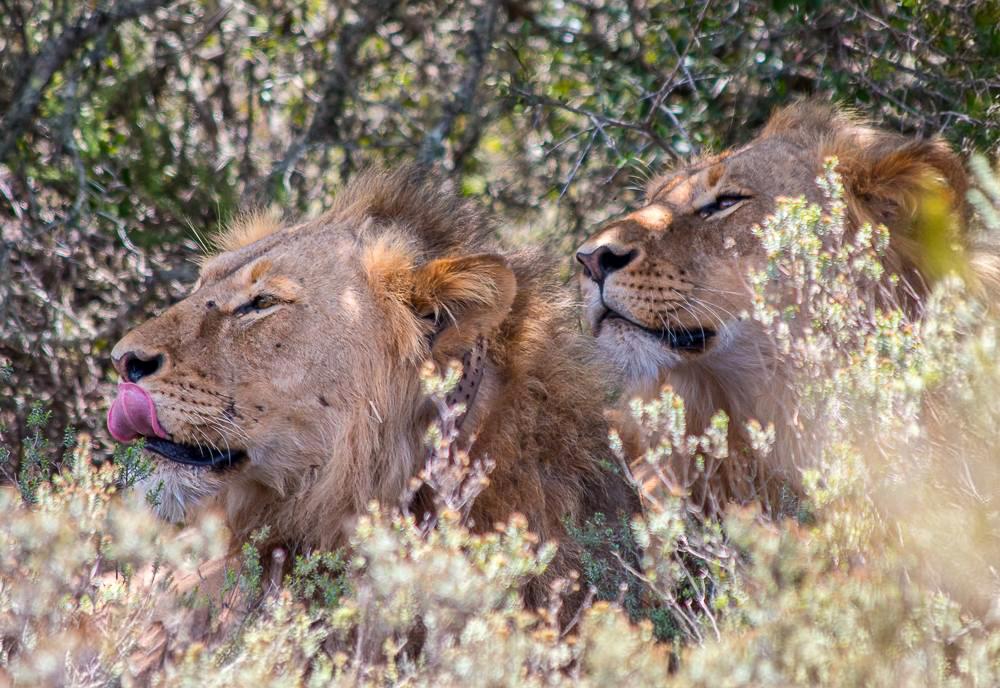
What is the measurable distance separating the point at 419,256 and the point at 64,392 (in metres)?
2.27

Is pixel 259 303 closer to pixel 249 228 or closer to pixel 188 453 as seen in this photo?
pixel 188 453

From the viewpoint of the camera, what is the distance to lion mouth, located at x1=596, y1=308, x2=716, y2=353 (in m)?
3.84

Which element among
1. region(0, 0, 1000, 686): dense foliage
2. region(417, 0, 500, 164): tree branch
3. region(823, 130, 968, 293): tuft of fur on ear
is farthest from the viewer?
region(417, 0, 500, 164): tree branch

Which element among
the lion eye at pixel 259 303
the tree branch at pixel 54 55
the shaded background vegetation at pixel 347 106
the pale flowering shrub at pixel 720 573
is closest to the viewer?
the pale flowering shrub at pixel 720 573

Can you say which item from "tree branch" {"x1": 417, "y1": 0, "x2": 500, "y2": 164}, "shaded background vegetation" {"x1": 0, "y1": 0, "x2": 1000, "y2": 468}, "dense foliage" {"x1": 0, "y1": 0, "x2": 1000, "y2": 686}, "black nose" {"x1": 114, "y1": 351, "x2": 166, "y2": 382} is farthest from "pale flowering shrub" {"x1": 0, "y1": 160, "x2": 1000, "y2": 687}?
"tree branch" {"x1": 417, "y1": 0, "x2": 500, "y2": 164}

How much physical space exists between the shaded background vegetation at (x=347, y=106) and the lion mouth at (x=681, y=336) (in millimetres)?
1427

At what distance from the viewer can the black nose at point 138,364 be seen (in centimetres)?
375

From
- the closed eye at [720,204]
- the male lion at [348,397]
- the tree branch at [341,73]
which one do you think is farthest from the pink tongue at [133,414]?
the tree branch at [341,73]

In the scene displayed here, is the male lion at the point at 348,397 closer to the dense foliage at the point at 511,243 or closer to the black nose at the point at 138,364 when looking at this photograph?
the black nose at the point at 138,364

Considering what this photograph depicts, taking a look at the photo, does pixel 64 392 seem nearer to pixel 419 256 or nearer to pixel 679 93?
pixel 419 256

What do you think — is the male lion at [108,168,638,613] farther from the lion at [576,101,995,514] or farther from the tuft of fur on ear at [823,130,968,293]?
the tuft of fur on ear at [823,130,968,293]

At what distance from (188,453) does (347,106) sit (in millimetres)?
3153

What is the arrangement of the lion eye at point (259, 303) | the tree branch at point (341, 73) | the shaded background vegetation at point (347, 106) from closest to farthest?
the lion eye at point (259, 303)
the shaded background vegetation at point (347, 106)
the tree branch at point (341, 73)

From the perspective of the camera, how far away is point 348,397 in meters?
3.81
